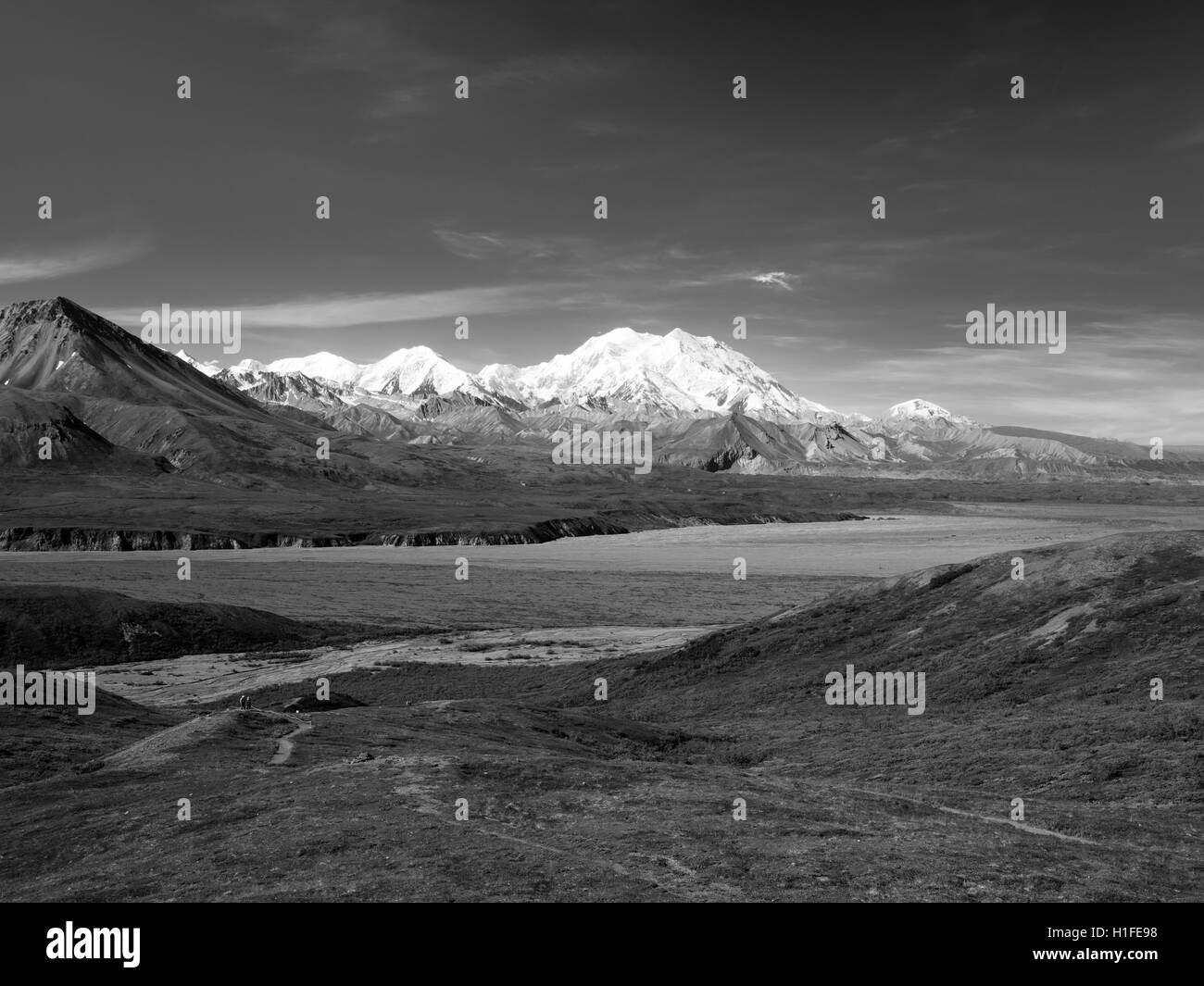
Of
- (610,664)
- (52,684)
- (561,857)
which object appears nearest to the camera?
(561,857)

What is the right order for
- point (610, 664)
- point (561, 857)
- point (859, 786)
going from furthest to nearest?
point (610, 664), point (859, 786), point (561, 857)

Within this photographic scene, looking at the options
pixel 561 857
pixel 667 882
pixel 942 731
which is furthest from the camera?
pixel 942 731

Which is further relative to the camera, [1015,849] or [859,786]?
[859,786]

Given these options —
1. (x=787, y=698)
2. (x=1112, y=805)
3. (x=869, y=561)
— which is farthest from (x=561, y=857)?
(x=869, y=561)

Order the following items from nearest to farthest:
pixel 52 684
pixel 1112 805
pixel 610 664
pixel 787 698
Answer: pixel 1112 805
pixel 787 698
pixel 52 684
pixel 610 664

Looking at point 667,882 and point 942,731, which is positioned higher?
point 667,882
